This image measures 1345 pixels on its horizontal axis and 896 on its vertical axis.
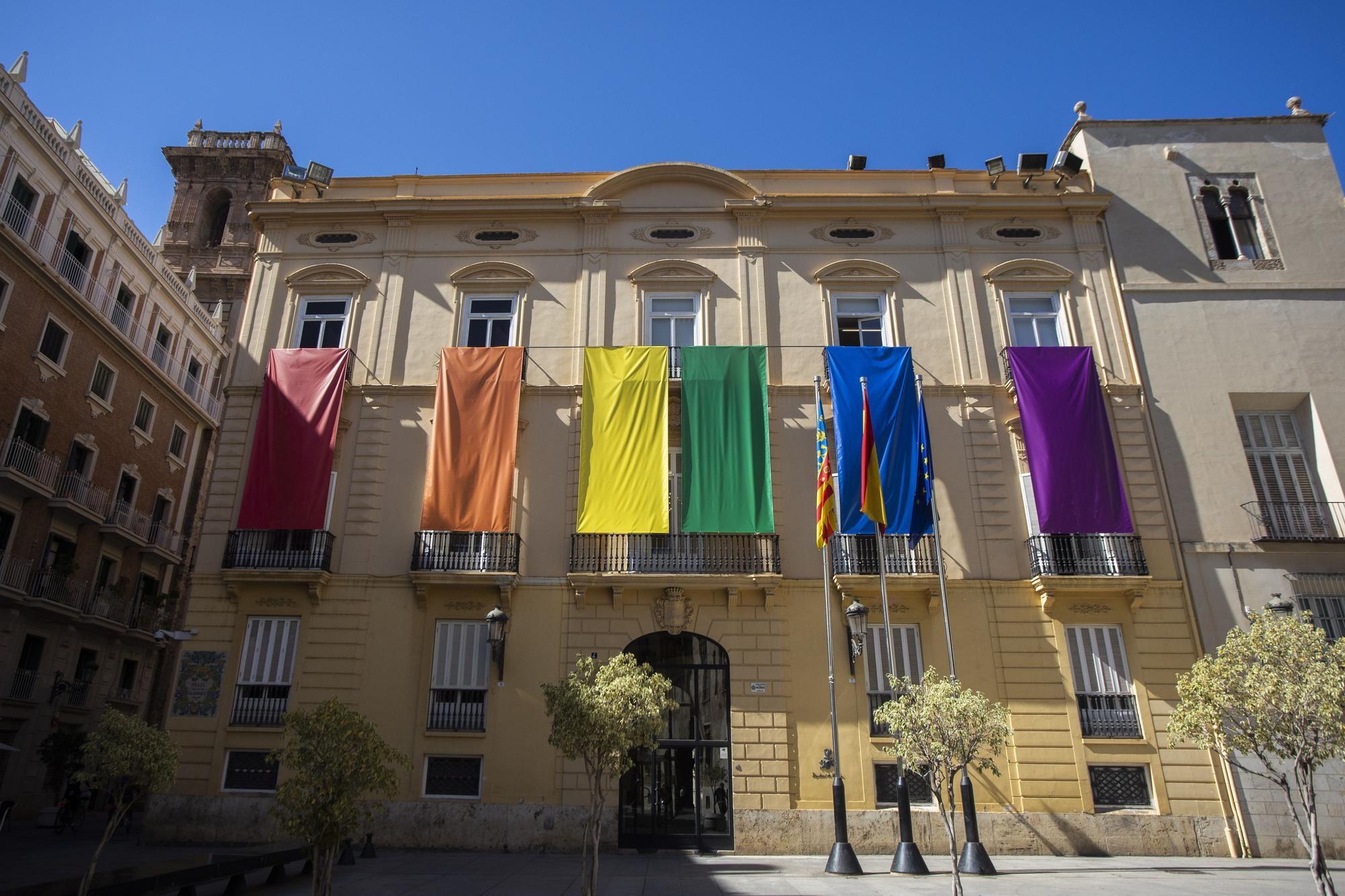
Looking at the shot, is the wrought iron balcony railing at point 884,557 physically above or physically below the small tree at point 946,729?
above

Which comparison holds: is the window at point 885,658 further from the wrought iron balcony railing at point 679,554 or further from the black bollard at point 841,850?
the black bollard at point 841,850

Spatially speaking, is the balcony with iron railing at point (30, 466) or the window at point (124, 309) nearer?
the balcony with iron railing at point (30, 466)

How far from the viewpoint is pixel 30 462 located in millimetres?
23484

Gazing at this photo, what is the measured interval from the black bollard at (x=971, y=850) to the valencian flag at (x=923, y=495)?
5.04 meters

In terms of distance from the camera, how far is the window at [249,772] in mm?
17062

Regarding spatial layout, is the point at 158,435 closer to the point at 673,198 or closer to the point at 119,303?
the point at 119,303

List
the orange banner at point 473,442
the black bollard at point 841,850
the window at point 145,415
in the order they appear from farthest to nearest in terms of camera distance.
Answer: the window at point 145,415
the orange banner at point 473,442
the black bollard at point 841,850

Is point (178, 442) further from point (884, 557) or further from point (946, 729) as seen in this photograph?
point (946, 729)

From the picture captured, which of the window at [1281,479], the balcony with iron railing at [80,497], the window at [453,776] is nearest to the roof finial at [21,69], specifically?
the balcony with iron railing at [80,497]

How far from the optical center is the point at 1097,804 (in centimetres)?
1636

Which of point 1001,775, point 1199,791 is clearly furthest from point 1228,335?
point 1001,775

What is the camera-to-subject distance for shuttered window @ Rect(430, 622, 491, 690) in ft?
57.6

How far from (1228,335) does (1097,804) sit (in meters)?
11.5

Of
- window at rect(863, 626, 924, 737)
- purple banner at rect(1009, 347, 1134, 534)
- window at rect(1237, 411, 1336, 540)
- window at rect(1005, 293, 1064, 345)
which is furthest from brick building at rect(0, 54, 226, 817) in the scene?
window at rect(1237, 411, 1336, 540)
